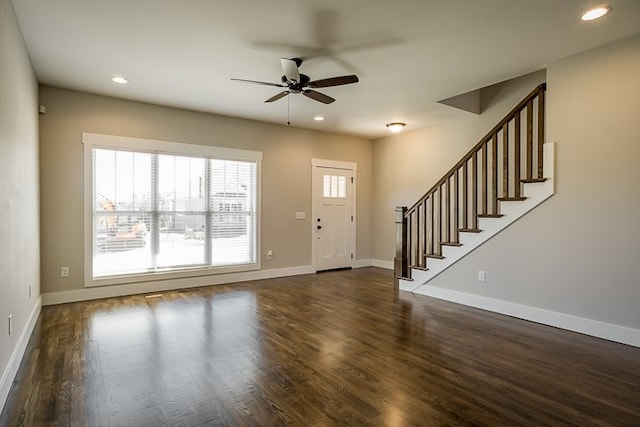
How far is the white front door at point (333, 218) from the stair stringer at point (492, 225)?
2.04 metres

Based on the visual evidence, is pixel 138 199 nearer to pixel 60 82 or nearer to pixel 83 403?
pixel 60 82

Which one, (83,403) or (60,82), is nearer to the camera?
(83,403)

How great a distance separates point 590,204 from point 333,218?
4503 millimetres

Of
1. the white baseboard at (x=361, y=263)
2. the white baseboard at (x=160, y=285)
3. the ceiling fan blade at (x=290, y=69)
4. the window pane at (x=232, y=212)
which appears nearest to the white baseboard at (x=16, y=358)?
the white baseboard at (x=160, y=285)

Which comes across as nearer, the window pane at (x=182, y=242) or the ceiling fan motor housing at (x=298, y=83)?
the ceiling fan motor housing at (x=298, y=83)

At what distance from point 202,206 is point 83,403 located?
3.74 m

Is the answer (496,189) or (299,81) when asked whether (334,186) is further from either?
(299,81)

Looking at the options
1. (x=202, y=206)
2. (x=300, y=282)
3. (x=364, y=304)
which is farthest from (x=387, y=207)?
(x=202, y=206)

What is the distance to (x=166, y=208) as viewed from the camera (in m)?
5.34

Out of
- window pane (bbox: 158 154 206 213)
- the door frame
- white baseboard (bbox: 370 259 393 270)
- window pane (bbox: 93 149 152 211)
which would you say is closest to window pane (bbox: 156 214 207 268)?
window pane (bbox: 158 154 206 213)

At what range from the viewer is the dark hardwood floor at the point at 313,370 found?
6.89 ft

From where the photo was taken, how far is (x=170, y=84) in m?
4.39

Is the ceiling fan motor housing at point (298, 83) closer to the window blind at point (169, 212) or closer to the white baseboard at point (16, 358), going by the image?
the window blind at point (169, 212)

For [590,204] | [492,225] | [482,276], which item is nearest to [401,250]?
[482,276]
